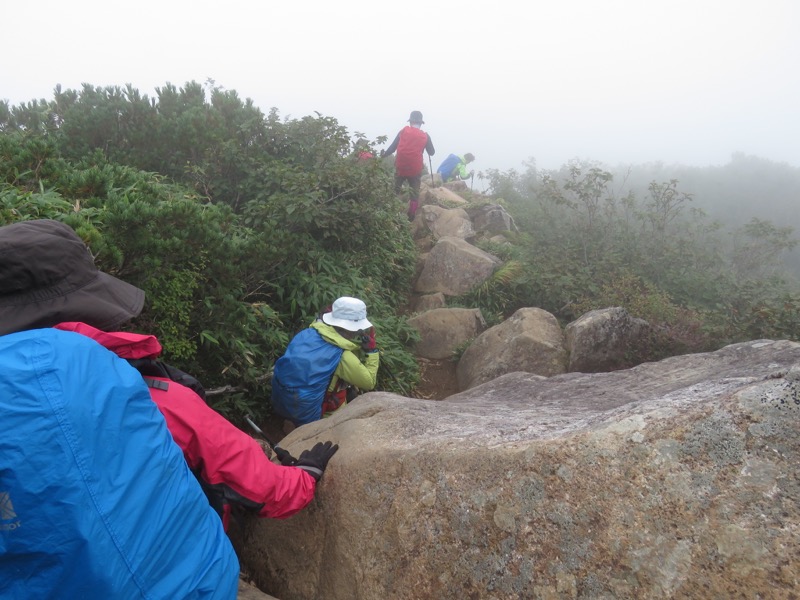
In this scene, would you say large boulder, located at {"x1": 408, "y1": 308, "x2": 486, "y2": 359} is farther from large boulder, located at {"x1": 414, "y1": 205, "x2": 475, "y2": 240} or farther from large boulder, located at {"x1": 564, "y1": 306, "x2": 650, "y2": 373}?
large boulder, located at {"x1": 414, "y1": 205, "x2": 475, "y2": 240}

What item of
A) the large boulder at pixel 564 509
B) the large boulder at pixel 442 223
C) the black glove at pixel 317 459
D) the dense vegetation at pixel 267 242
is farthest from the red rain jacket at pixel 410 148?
the black glove at pixel 317 459

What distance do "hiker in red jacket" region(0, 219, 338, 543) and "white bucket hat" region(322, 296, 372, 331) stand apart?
2374 mm

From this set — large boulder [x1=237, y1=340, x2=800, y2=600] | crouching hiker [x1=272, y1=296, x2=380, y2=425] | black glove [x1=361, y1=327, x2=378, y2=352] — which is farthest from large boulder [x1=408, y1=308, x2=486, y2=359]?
large boulder [x1=237, y1=340, x2=800, y2=600]

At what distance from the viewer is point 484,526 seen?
2025 mm

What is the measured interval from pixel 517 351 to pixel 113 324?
17.9ft

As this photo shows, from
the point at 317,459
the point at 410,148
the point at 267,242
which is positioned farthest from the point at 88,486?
the point at 410,148

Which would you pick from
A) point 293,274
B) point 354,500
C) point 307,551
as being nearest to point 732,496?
point 354,500

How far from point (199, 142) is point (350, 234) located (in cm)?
251

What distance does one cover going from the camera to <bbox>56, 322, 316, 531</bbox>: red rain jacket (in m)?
1.77

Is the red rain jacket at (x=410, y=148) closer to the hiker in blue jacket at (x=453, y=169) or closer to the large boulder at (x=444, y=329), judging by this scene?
the large boulder at (x=444, y=329)

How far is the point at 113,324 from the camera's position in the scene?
187 cm

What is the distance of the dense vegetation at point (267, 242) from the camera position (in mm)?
3912

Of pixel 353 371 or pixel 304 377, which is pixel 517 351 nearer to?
pixel 353 371

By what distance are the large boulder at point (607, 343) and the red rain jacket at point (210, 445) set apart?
4.96 metres
